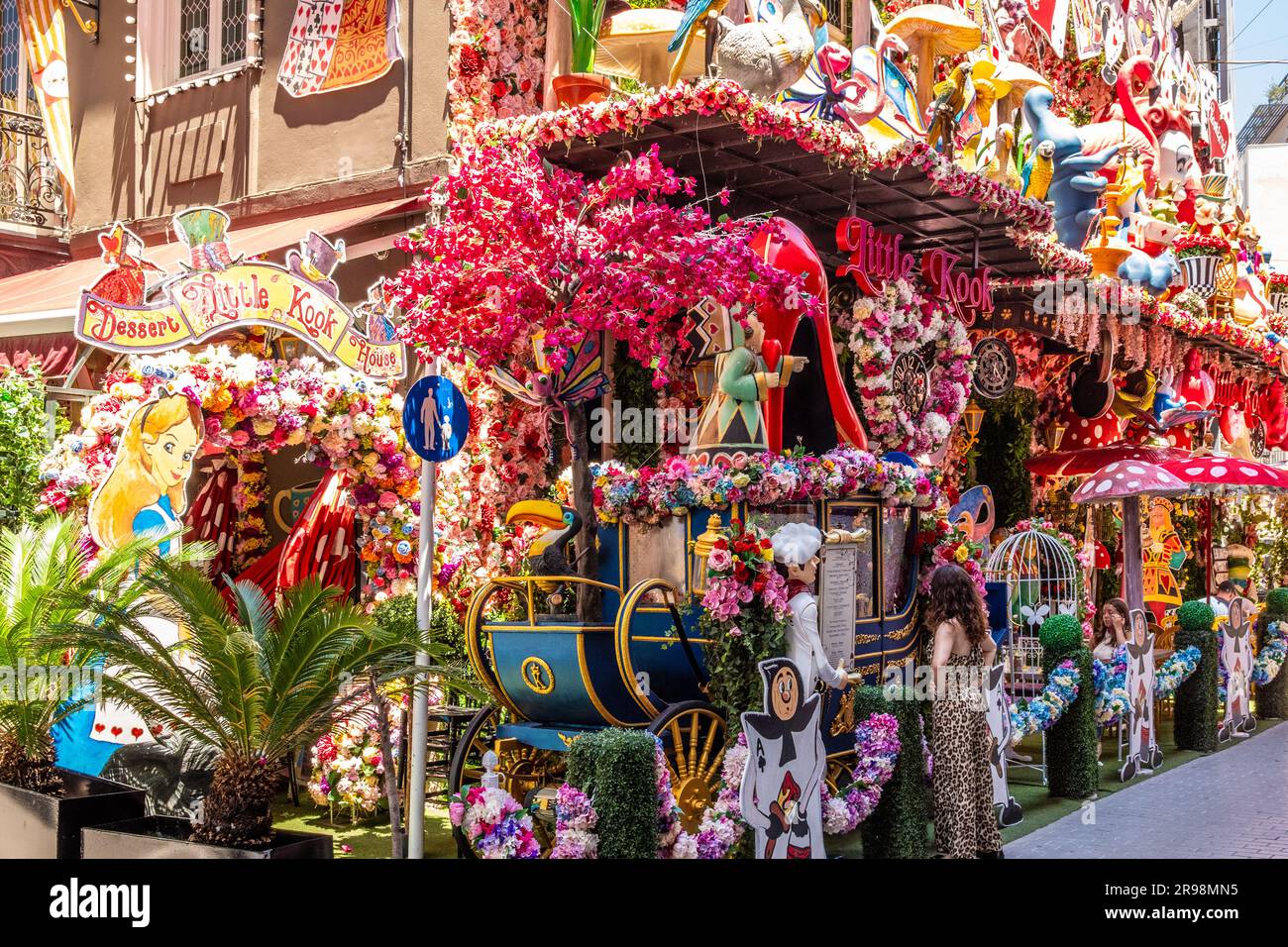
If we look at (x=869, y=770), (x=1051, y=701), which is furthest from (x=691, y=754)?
(x=1051, y=701)

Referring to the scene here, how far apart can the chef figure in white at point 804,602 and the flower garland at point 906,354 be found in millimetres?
3225

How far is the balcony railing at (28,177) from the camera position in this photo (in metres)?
14.5

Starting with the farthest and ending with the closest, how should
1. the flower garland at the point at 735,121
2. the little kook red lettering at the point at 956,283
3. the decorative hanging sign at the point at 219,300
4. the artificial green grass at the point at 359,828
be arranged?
the little kook red lettering at the point at 956,283, the decorative hanging sign at the point at 219,300, the artificial green grass at the point at 359,828, the flower garland at the point at 735,121

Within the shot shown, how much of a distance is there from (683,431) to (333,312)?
2.78 metres

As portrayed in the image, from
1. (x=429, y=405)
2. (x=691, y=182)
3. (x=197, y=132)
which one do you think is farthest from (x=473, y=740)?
(x=197, y=132)

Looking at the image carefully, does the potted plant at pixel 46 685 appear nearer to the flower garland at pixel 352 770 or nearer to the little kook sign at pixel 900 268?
the flower garland at pixel 352 770

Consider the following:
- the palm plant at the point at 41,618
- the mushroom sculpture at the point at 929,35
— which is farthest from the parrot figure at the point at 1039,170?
the palm plant at the point at 41,618

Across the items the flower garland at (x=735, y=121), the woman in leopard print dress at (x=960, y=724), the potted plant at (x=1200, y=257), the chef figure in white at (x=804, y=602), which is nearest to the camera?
the chef figure in white at (x=804, y=602)

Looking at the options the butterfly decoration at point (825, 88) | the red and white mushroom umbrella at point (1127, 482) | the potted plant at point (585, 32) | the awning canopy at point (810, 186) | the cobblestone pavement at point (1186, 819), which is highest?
the potted plant at point (585, 32)

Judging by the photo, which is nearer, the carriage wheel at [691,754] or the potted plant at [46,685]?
the potted plant at [46,685]

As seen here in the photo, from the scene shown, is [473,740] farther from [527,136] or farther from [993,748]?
[527,136]

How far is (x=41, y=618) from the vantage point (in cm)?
827

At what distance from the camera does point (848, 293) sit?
11.2 metres

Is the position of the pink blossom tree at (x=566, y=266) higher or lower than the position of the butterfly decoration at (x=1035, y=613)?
higher
